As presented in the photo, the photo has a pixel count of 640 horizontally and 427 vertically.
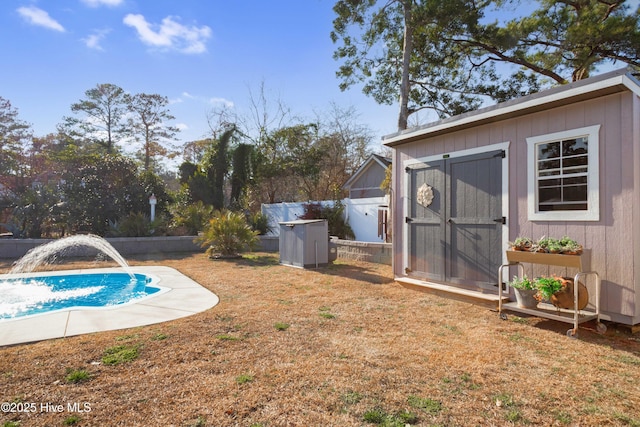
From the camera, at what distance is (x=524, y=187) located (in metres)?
5.00

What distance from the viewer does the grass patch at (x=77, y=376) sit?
9.29 ft

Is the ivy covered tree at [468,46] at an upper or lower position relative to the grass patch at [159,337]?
upper

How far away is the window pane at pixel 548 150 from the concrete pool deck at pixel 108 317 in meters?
4.91

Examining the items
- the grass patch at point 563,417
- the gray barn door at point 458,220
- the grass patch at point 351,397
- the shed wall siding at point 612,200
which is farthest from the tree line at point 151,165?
the grass patch at point 563,417

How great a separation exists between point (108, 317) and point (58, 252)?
776 cm

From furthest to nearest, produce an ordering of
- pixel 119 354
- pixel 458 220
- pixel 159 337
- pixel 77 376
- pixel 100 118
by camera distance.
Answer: pixel 100 118, pixel 458 220, pixel 159 337, pixel 119 354, pixel 77 376

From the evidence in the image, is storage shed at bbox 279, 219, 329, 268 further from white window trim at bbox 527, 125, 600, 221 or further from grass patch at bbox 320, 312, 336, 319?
white window trim at bbox 527, 125, 600, 221

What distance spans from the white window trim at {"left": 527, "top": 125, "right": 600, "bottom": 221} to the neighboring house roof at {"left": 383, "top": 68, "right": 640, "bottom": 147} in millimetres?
379

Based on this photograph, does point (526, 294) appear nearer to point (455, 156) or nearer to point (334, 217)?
point (455, 156)

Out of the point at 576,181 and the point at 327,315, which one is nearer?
the point at 576,181

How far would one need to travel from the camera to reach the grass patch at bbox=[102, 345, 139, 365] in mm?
3211

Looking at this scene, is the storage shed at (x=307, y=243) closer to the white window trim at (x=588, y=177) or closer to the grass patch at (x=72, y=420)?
the white window trim at (x=588, y=177)

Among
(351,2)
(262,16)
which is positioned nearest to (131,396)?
(262,16)

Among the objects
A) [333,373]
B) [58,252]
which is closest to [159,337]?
[333,373]
